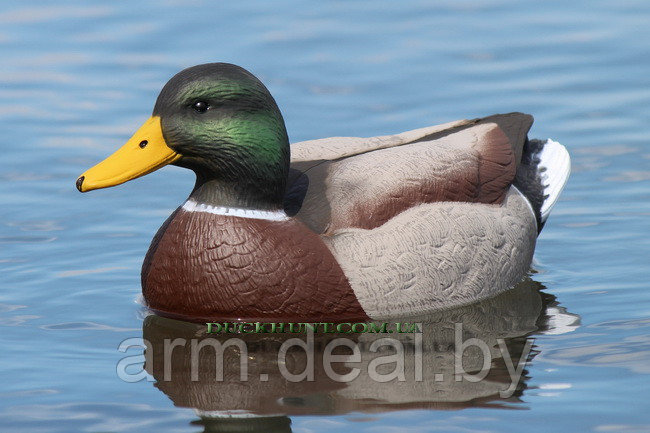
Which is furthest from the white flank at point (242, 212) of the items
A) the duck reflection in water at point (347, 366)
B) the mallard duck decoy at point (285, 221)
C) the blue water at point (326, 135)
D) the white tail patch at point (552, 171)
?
the white tail patch at point (552, 171)

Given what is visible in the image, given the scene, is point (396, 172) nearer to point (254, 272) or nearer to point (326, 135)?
point (254, 272)

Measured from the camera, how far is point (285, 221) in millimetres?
9758

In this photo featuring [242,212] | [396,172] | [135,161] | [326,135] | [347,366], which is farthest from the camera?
[326,135]

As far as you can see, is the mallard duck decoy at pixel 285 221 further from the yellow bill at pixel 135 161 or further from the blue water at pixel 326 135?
the blue water at pixel 326 135

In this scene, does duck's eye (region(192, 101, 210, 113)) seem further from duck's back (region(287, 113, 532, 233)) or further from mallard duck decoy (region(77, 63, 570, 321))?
duck's back (region(287, 113, 532, 233))

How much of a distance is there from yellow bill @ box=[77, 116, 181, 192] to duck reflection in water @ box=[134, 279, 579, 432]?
42.4 inches

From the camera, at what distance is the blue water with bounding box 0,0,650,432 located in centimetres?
856

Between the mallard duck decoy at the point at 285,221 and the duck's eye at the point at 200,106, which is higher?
the duck's eye at the point at 200,106

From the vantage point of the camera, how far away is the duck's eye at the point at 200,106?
948cm

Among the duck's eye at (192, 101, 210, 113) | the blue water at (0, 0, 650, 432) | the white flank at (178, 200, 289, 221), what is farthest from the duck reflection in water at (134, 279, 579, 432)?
the duck's eye at (192, 101, 210, 113)

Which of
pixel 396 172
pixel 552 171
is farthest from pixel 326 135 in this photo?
pixel 396 172

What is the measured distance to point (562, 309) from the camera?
10.2 m

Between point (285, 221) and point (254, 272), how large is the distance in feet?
1.42

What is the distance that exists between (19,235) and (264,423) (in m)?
3.87
